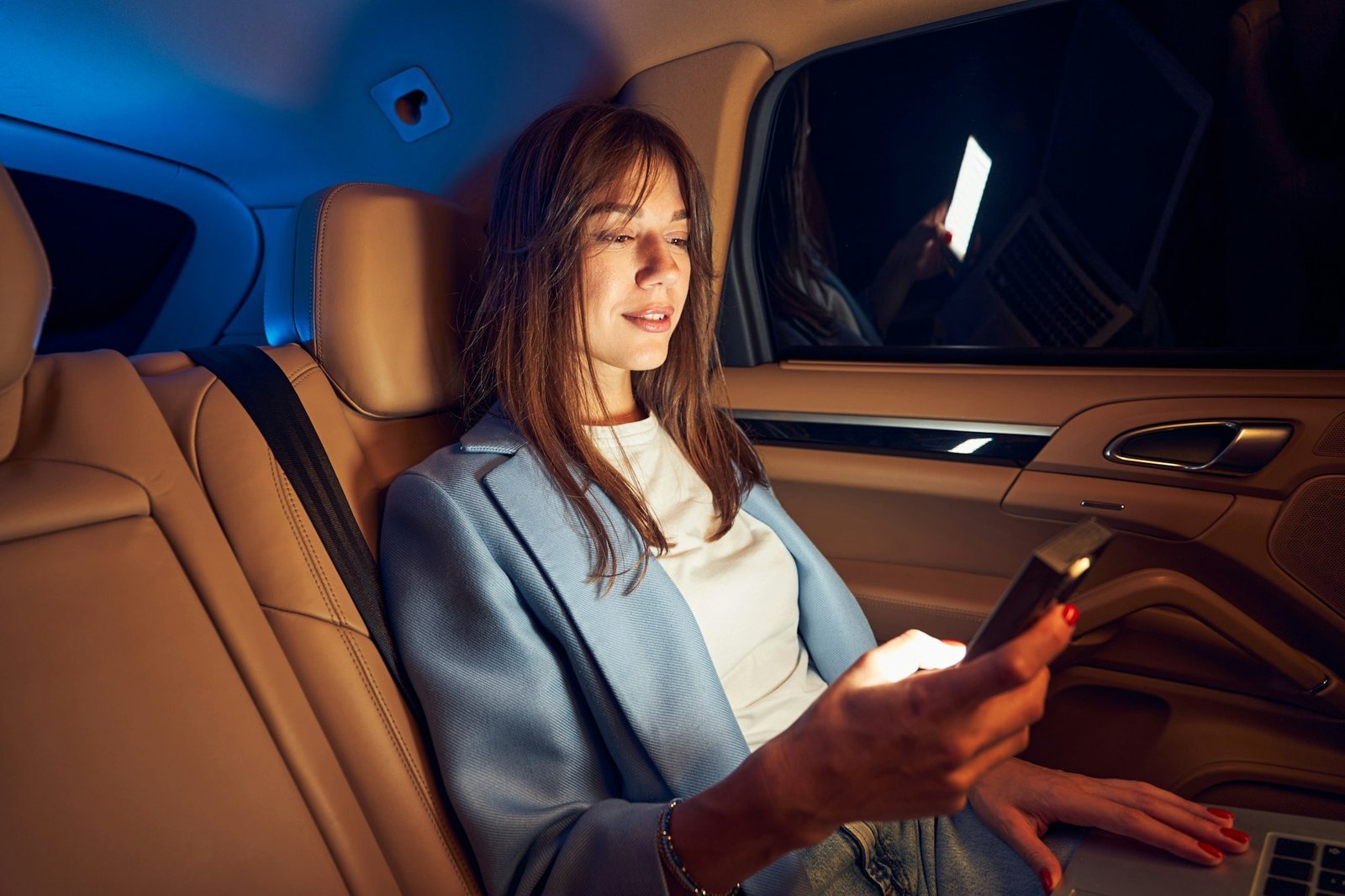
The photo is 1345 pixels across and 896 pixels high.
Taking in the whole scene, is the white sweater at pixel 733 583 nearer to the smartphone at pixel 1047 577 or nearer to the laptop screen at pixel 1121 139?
the smartphone at pixel 1047 577

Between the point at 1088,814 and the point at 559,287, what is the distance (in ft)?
3.28

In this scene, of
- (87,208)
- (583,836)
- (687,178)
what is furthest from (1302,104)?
(87,208)

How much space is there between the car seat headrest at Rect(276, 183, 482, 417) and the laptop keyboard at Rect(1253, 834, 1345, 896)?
1261mm

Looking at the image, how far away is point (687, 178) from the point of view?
1.35 m

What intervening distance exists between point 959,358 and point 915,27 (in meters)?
0.68

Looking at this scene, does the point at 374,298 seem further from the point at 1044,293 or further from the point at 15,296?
the point at 1044,293

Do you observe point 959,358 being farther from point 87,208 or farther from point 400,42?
point 87,208

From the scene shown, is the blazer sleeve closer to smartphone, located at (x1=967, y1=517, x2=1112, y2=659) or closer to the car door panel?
smartphone, located at (x1=967, y1=517, x2=1112, y2=659)

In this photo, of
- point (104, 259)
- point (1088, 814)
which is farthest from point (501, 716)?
point (104, 259)

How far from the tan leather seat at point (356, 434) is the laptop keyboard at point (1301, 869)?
3.05ft

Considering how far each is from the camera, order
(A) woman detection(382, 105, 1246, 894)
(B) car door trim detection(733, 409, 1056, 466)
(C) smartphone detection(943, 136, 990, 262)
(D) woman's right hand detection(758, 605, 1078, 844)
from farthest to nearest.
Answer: (C) smartphone detection(943, 136, 990, 262), (B) car door trim detection(733, 409, 1056, 466), (A) woman detection(382, 105, 1246, 894), (D) woman's right hand detection(758, 605, 1078, 844)

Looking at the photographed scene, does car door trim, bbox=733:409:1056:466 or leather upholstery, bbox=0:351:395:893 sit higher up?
leather upholstery, bbox=0:351:395:893

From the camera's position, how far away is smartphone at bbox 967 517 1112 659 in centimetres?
66

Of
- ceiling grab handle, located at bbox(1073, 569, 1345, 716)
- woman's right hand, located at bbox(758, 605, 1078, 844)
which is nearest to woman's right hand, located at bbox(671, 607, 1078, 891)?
woman's right hand, located at bbox(758, 605, 1078, 844)
